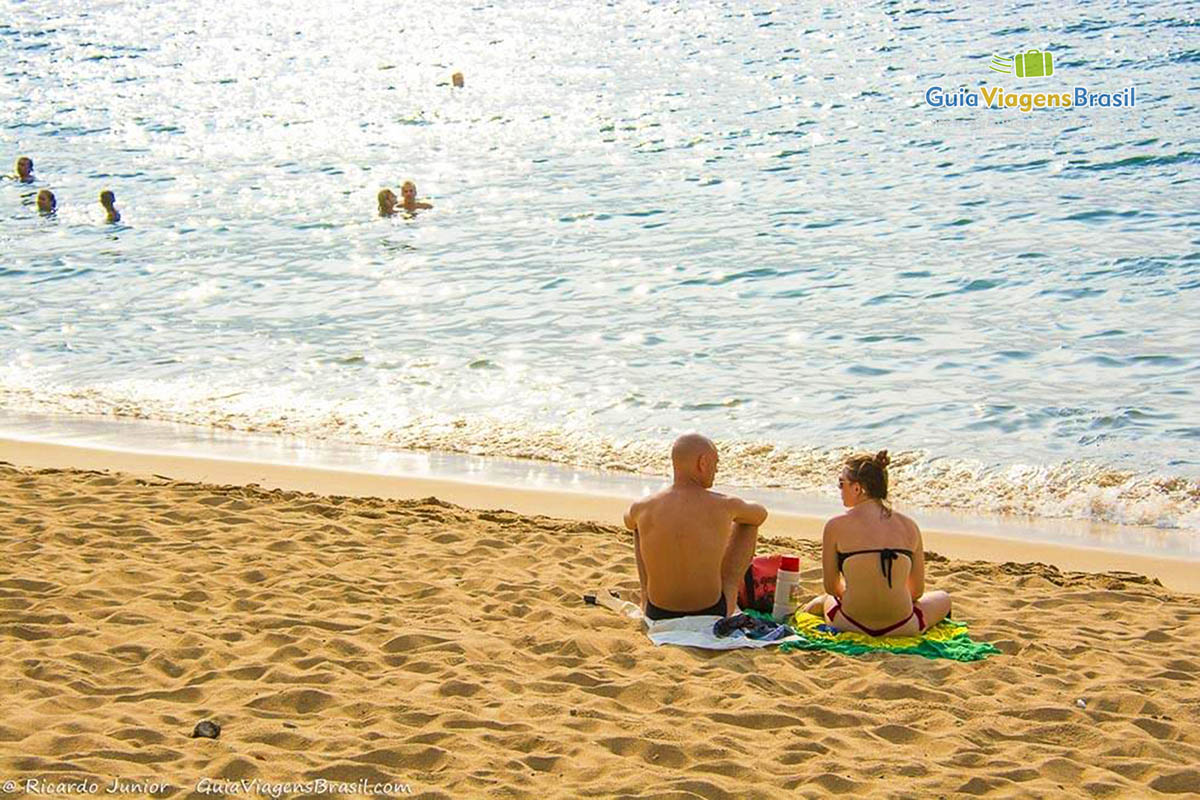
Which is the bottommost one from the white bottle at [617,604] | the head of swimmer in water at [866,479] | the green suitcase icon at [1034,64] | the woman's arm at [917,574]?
the white bottle at [617,604]

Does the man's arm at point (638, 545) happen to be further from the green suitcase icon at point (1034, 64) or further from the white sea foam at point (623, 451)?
the green suitcase icon at point (1034, 64)

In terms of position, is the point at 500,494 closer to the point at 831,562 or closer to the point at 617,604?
the point at 617,604

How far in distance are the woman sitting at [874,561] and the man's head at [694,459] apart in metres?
0.60

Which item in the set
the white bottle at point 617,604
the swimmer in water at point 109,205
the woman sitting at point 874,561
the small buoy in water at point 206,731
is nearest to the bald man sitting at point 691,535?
the white bottle at point 617,604

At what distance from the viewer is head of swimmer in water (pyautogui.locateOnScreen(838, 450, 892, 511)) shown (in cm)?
620

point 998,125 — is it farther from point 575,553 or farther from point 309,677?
point 309,677

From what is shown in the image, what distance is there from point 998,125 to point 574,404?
13.0 metres

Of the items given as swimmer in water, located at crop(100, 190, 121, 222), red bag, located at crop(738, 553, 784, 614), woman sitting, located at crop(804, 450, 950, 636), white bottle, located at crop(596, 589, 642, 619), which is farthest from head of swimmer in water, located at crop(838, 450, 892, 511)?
swimmer in water, located at crop(100, 190, 121, 222)

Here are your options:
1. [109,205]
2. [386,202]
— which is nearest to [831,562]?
[386,202]

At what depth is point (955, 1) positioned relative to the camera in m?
33.8

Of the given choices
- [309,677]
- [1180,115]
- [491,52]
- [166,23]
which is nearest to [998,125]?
[1180,115]

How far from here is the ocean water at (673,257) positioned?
10305 millimetres

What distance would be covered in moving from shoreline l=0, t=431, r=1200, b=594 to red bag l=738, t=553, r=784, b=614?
132 cm

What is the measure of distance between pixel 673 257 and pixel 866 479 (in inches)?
395
